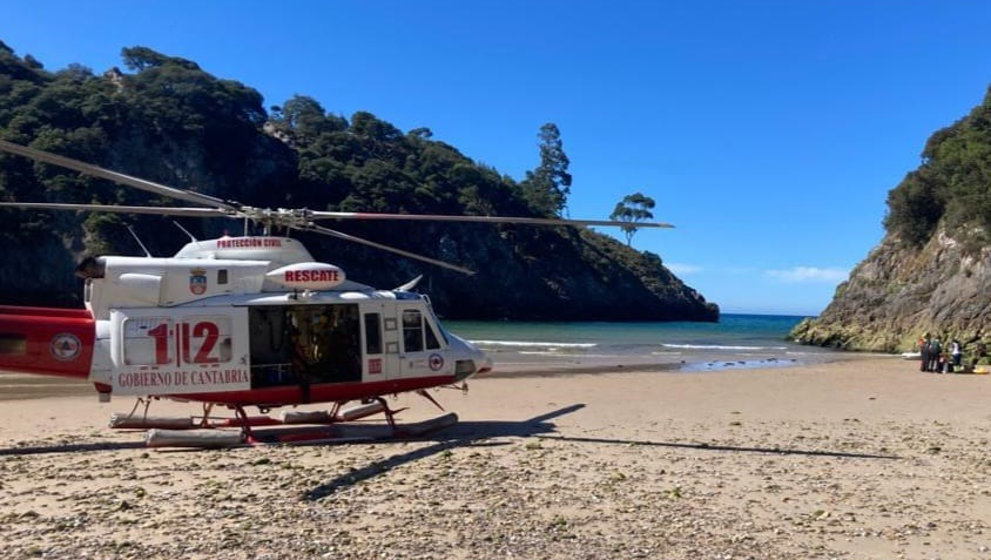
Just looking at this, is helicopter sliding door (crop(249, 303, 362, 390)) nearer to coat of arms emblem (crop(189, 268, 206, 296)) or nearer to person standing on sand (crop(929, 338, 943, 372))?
coat of arms emblem (crop(189, 268, 206, 296))

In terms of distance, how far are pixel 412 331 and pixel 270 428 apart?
271 cm

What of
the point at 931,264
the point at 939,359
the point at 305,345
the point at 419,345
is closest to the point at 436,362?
the point at 419,345

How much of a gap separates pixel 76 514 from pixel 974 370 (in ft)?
92.3

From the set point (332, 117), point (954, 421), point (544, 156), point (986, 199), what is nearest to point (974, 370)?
point (954, 421)

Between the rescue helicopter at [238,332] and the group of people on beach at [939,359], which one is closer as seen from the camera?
the rescue helicopter at [238,332]

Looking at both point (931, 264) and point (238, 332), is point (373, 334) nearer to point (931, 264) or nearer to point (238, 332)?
point (238, 332)

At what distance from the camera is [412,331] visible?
473 inches

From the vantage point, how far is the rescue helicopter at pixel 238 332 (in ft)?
34.4

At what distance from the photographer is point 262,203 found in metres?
83.4

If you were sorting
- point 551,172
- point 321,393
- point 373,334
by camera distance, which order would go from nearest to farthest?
point 321,393 → point 373,334 → point 551,172

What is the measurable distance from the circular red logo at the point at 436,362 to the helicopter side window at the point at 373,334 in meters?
0.90

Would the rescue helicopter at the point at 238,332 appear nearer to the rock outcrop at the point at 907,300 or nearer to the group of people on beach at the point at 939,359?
the group of people on beach at the point at 939,359

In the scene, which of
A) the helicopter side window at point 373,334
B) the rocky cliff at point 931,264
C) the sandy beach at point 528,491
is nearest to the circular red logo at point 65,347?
the sandy beach at point 528,491

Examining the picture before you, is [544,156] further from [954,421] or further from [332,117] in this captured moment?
[954,421]
